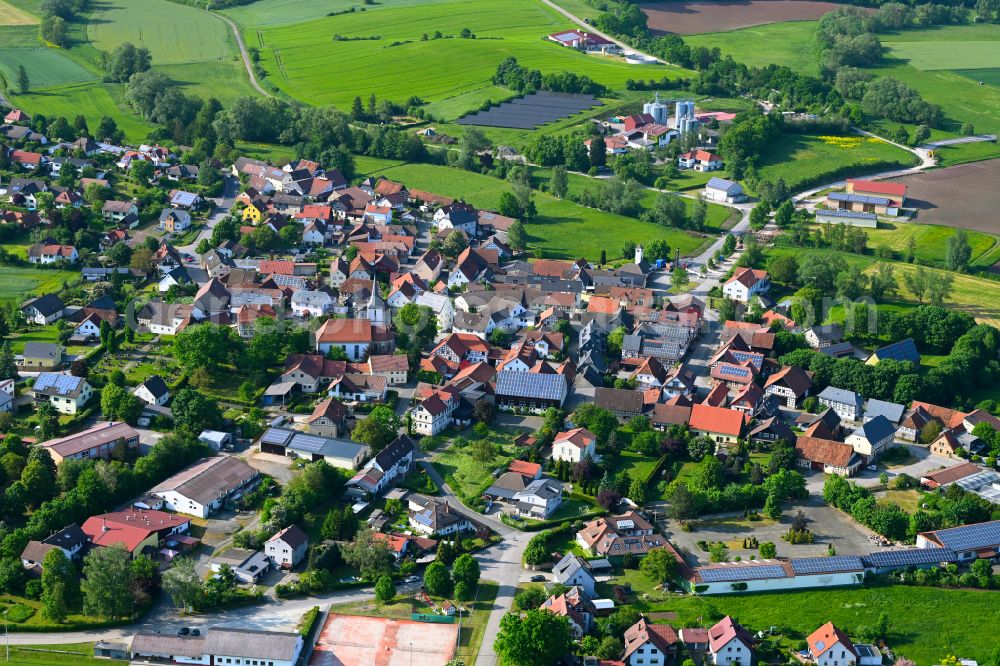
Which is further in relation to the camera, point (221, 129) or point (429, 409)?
point (221, 129)

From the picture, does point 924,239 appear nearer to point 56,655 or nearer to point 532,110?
point 532,110

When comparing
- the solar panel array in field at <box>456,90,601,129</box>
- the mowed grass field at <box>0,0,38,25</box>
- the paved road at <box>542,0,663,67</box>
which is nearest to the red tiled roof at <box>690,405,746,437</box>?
the solar panel array in field at <box>456,90,601,129</box>

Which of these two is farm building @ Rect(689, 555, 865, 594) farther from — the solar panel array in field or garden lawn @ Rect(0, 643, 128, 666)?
the solar panel array in field

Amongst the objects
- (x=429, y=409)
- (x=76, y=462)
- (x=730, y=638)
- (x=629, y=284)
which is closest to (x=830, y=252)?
(x=629, y=284)

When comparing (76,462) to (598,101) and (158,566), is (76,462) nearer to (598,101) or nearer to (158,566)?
(158,566)

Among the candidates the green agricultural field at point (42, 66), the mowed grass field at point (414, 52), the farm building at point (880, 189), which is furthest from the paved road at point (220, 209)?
the farm building at point (880, 189)

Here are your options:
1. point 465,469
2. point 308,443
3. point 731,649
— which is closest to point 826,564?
point 731,649
